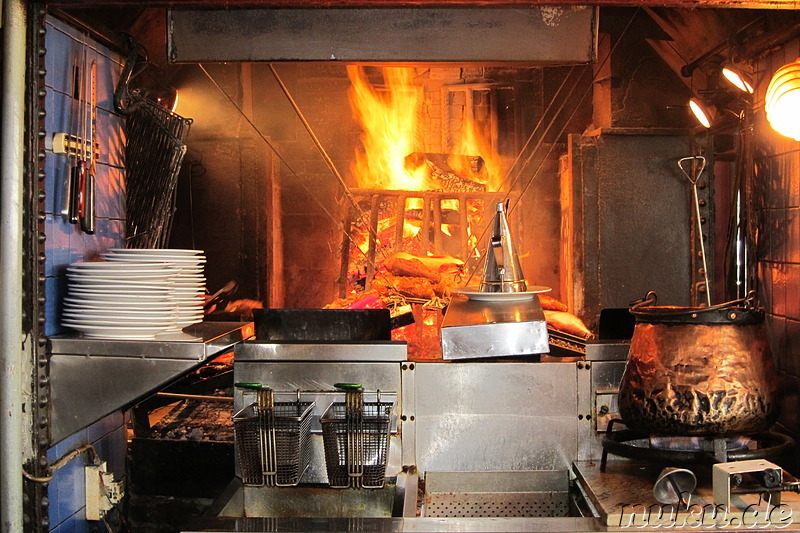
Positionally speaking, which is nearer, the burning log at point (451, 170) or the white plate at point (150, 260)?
the white plate at point (150, 260)

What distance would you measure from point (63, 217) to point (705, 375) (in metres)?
2.72

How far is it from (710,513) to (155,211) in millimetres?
2952

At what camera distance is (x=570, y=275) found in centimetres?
653

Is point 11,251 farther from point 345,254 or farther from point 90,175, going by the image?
point 345,254

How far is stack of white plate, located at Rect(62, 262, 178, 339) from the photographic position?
2795 mm

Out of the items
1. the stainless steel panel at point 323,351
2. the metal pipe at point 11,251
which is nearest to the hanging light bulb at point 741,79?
the stainless steel panel at point 323,351

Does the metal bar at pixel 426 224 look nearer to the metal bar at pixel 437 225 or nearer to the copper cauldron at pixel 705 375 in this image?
the metal bar at pixel 437 225

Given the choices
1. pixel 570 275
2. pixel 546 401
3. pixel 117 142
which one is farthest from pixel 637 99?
pixel 117 142

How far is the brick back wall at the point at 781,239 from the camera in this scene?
11.2 ft

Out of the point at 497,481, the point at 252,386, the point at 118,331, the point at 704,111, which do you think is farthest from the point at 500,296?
the point at 704,111

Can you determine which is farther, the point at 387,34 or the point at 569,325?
the point at 569,325

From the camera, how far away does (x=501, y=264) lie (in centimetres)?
327

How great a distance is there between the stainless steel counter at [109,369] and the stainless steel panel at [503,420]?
973 millimetres

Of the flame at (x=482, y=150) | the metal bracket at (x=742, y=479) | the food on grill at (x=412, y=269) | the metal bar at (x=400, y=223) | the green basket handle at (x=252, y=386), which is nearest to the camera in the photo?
the metal bracket at (x=742, y=479)
